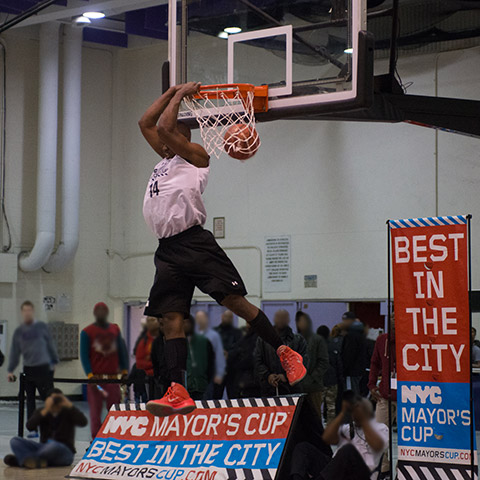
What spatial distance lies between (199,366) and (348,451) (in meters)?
6.30

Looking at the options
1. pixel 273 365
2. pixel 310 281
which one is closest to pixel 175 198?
pixel 273 365

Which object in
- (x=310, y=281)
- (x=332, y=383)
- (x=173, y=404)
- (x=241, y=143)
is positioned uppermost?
(x=241, y=143)

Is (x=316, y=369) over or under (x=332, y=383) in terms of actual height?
over

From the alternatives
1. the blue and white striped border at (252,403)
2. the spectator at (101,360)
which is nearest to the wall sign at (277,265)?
the spectator at (101,360)

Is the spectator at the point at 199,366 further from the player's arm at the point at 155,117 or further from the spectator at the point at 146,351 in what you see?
the player's arm at the point at 155,117

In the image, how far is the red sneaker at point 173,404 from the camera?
541cm

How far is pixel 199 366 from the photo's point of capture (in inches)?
510

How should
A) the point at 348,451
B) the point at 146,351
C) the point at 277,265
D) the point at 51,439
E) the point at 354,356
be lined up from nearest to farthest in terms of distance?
the point at 348,451
the point at 51,439
the point at 146,351
the point at 354,356
the point at 277,265

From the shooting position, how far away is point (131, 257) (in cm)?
2066

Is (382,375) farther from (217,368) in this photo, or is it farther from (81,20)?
(81,20)

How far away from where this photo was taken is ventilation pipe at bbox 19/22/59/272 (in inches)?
747

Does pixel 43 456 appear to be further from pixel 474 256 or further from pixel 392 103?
pixel 474 256

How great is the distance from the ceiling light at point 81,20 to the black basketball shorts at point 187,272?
14.2 m

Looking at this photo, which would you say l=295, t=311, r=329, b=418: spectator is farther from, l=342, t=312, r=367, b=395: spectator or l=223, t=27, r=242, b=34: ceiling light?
l=223, t=27, r=242, b=34: ceiling light
